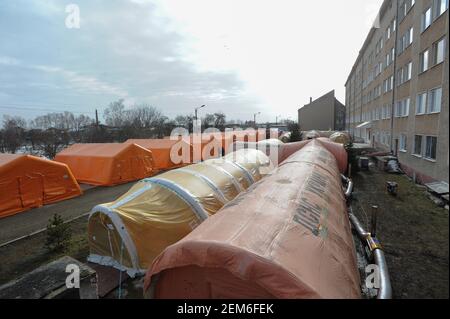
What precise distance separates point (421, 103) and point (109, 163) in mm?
18146

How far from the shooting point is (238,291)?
2775 mm

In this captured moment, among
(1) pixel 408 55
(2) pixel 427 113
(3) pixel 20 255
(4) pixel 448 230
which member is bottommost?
(3) pixel 20 255

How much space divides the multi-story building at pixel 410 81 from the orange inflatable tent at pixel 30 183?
1371cm

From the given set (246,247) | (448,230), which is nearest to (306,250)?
(246,247)

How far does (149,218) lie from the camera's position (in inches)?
241

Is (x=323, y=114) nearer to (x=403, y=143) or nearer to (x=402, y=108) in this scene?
(x=402, y=108)

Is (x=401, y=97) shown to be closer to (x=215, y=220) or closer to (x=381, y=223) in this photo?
(x=381, y=223)

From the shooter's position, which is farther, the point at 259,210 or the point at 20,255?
the point at 20,255

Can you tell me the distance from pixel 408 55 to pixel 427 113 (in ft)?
22.9

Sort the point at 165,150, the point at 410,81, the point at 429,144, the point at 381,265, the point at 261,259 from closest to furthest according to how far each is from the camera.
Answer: the point at 261,259 → the point at 381,265 → the point at 429,144 → the point at 410,81 → the point at 165,150

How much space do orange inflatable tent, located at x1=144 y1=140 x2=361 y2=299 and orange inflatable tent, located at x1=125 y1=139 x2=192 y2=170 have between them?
16.8 meters

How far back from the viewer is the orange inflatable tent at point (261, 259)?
2453 millimetres

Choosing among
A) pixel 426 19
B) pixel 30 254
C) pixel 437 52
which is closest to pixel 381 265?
pixel 30 254

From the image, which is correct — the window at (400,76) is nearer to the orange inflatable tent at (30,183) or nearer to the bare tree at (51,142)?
the orange inflatable tent at (30,183)
